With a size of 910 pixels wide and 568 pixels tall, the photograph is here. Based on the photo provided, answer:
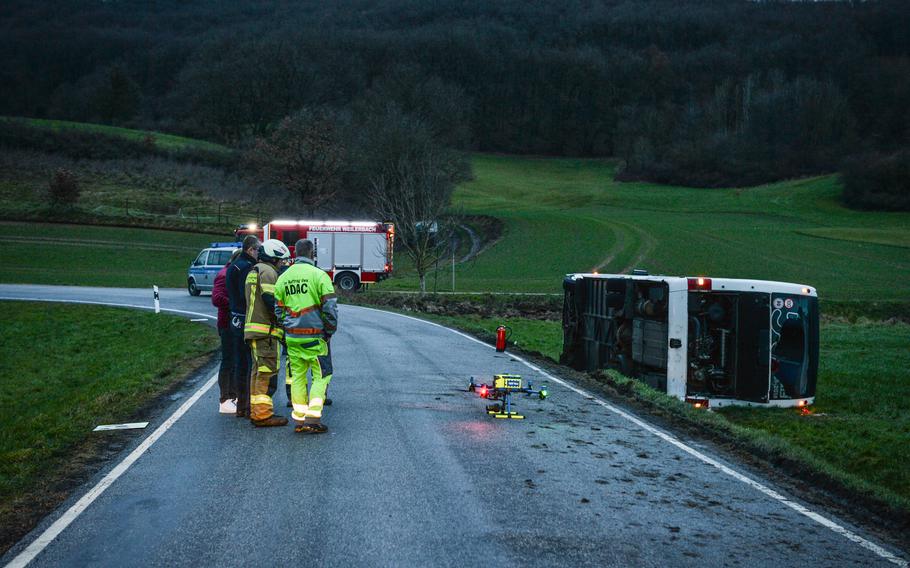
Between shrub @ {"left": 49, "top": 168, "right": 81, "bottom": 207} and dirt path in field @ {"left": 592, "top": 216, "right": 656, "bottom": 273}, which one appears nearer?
dirt path in field @ {"left": 592, "top": 216, "right": 656, "bottom": 273}

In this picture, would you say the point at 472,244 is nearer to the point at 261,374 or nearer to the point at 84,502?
the point at 261,374

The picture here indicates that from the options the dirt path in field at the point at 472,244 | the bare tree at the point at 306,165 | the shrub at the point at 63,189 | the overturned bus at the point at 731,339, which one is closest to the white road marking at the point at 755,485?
the overturned bus at the point at 731,339

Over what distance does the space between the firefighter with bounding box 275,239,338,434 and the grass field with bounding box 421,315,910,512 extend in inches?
193

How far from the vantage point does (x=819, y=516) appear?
6867mm

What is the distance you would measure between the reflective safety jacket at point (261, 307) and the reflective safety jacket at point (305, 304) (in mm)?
226

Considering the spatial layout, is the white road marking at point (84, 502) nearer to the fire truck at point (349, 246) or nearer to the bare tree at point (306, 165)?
the fire truck at point (349, 246)

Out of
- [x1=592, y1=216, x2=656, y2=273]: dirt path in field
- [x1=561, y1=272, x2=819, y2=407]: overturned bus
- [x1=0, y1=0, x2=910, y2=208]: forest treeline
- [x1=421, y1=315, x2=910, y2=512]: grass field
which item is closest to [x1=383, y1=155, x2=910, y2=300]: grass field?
[x1=592, y1=216, x2=656, y2=273]: dirt path in field

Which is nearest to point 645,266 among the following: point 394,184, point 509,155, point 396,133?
point 394,184

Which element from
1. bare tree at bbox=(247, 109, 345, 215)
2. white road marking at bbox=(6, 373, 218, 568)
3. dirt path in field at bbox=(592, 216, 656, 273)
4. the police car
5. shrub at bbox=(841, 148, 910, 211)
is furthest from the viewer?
shrub at bbox=(841, 148, 910, 211)

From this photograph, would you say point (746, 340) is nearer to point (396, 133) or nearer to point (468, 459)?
point (468, 459)

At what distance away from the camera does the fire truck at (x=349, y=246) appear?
39.9 metres

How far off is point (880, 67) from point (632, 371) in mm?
100234

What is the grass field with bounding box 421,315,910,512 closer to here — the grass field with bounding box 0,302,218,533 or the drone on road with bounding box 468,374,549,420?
the drone on road with bounding box 468,374,549,420

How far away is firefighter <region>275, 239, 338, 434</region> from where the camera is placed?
9.24 meters
